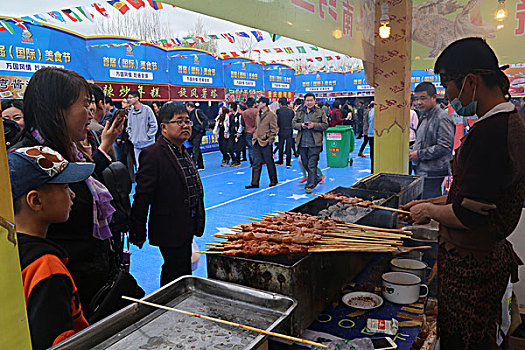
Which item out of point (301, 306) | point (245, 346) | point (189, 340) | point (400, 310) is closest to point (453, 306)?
point (400, 310)

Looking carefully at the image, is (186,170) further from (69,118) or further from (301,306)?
(301,306)

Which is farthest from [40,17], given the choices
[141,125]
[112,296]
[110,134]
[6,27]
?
[112,296]

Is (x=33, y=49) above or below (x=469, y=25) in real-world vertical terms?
above

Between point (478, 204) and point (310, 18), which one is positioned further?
point (310, 18)

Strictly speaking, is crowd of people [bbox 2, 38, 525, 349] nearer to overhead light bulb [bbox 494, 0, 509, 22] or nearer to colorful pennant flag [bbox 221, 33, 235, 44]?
overhead light bulb [bbox 494, 0, 509, 22]

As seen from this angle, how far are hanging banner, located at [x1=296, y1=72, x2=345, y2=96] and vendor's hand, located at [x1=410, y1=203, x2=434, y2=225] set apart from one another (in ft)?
72.9

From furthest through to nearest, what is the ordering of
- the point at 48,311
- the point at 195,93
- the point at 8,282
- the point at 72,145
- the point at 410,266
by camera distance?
1. the point at 195,93
2. the point at 410,266
3. the point at 72,145
4. the point at 48,311
5. the point at 8,282

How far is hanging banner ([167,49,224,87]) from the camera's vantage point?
13.9 m

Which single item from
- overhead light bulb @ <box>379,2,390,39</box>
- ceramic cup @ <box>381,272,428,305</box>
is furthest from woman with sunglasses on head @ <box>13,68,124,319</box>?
overhead light bulb @ <box>379,2,390,39</box>

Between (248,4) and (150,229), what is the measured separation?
6.71 feet

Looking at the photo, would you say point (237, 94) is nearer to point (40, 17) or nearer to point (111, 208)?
point (40, 17)

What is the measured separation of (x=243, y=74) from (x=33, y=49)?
32.2ft

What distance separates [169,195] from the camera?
329 cm

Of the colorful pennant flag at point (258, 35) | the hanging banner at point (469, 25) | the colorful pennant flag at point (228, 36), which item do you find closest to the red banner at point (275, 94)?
the colorful pennant flag at point (228, 36)
